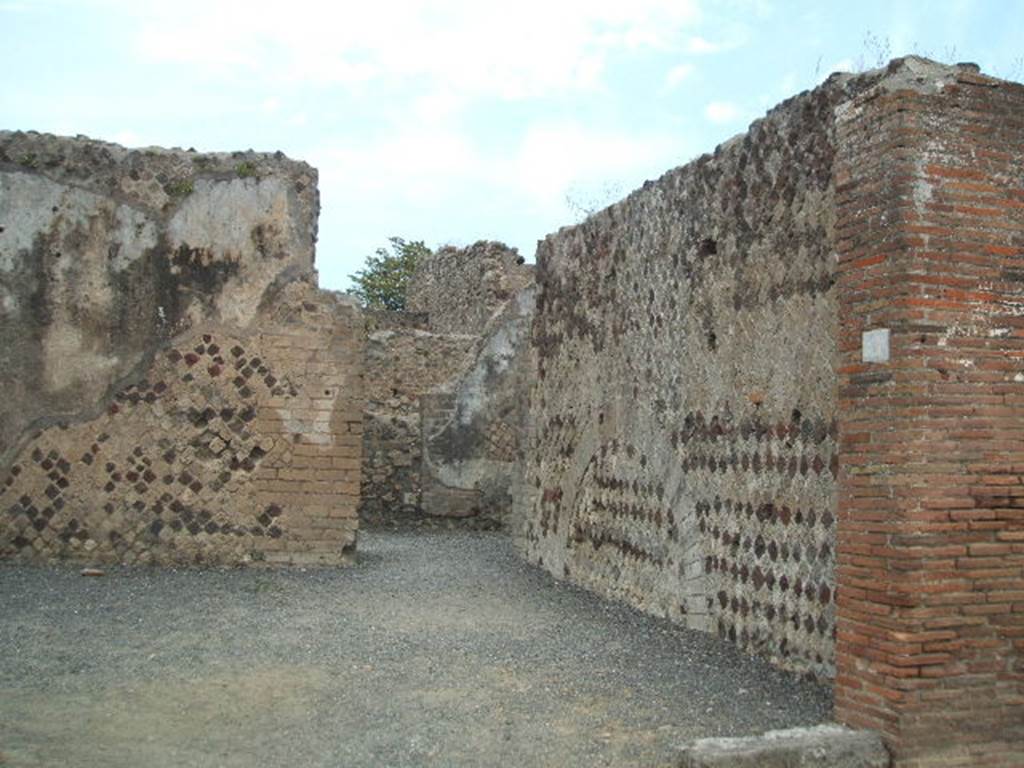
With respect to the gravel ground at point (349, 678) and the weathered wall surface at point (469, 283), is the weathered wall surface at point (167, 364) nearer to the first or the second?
the gravel ground at point (349, 678)

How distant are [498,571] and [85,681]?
4468mm

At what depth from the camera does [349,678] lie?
534 cm

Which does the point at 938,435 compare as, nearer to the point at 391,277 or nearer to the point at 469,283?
the point at 469,283

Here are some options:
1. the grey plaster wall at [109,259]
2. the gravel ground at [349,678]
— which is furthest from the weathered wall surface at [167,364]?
the gravel ground at [349,678]

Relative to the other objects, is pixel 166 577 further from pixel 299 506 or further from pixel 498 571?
pixel 498 571

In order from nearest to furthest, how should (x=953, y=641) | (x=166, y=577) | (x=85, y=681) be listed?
(x=953, y=641)
(x=85, y=681)
(x=166, y=577)

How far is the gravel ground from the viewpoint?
14.1ft

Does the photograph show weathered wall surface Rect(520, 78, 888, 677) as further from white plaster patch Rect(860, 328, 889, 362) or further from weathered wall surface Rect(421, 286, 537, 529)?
weathered wall surface Rect(421, 286, 537, 529)

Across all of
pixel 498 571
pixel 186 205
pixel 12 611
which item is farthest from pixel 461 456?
pixel 12 611

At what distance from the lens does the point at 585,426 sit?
858 centimetres

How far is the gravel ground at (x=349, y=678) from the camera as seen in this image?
14.1ft

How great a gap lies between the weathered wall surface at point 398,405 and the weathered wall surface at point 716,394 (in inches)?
171

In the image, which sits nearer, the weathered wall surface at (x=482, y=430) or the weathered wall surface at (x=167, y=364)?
the weathered wall surface at (x=167, y=364)

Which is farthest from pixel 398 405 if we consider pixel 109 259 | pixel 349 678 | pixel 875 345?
pixel 875 345
